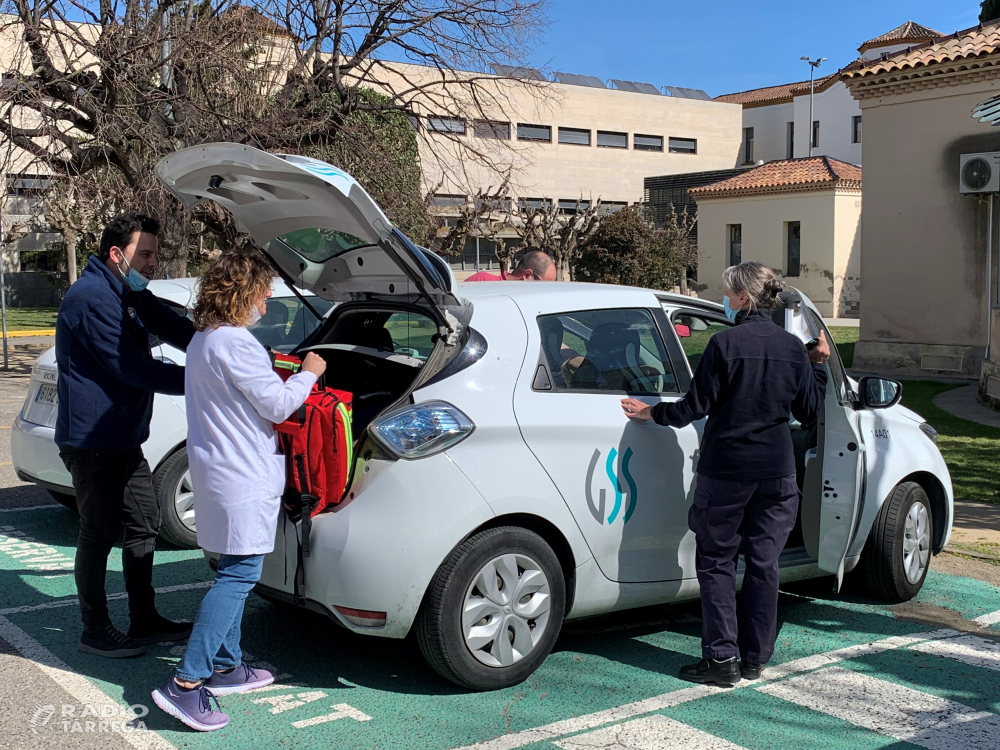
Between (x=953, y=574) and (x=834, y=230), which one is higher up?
(x=834, y=230)

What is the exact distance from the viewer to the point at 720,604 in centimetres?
423

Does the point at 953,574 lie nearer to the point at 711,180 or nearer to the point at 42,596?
the point at 42,596

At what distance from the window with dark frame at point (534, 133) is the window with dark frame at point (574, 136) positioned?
86cm

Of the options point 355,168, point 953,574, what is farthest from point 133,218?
point 355,168

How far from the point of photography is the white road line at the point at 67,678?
144 inches

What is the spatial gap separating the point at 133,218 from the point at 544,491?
86.2 inches

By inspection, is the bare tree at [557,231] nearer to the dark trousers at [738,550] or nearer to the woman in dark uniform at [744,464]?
the woman in dark uniform at [744,464]

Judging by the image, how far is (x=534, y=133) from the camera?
54.9 meters

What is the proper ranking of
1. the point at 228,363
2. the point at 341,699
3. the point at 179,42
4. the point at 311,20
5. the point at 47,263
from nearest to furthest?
the point at 228,363 → the point at 341,699 → the point at 179,42 → the point at 311,20 → the point at 47,263

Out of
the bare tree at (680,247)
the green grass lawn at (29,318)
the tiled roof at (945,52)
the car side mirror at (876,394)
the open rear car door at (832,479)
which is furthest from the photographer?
the bare tree at (680,247)

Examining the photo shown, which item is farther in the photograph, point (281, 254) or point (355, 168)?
point (355, 168)

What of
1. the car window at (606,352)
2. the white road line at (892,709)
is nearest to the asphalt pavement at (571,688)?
the white road line at (892,709)

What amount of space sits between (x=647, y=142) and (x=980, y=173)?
1778 inches

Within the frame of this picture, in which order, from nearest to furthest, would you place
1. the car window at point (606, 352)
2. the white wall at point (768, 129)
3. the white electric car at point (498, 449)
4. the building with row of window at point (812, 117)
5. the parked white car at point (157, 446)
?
the white electric car at point (498, 449) → the car window at point (606, 352) → the parked white car at point (157, 446) → the building with row of window at point (812, 117) → the white wall at point (768, 129)
